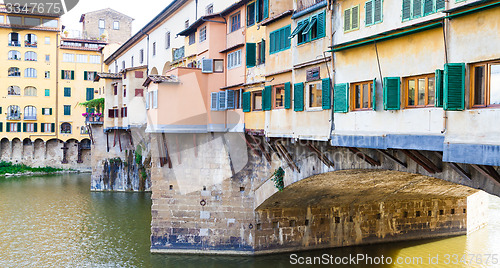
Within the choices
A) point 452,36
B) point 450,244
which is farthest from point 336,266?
point 452,36

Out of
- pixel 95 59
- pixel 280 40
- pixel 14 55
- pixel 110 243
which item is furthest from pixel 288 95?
pixel 14 55

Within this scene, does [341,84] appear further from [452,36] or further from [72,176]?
[72,176]

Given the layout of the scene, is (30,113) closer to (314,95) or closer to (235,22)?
(235,22)

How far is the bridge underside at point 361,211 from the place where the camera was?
20.9m

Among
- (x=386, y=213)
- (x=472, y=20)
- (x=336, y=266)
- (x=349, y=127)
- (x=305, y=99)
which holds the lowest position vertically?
(x=336, y=266)

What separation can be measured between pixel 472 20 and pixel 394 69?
99.2 inches

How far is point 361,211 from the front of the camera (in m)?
25.4

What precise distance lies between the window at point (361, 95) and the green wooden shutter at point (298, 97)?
2.74m

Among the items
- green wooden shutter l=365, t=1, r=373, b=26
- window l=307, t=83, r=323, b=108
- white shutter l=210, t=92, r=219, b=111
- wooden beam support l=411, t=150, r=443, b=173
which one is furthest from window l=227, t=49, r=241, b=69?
wooden beam support l=411, t=150, r=443, b=173

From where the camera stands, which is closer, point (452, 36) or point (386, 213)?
point (452, 36)

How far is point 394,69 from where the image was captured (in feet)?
39.9

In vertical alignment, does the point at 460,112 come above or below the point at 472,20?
below

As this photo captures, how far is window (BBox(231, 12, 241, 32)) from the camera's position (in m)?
22.5

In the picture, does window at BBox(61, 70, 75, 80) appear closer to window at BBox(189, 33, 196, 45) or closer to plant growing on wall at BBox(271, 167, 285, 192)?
window at BBox(189, 33, 196, 45)
